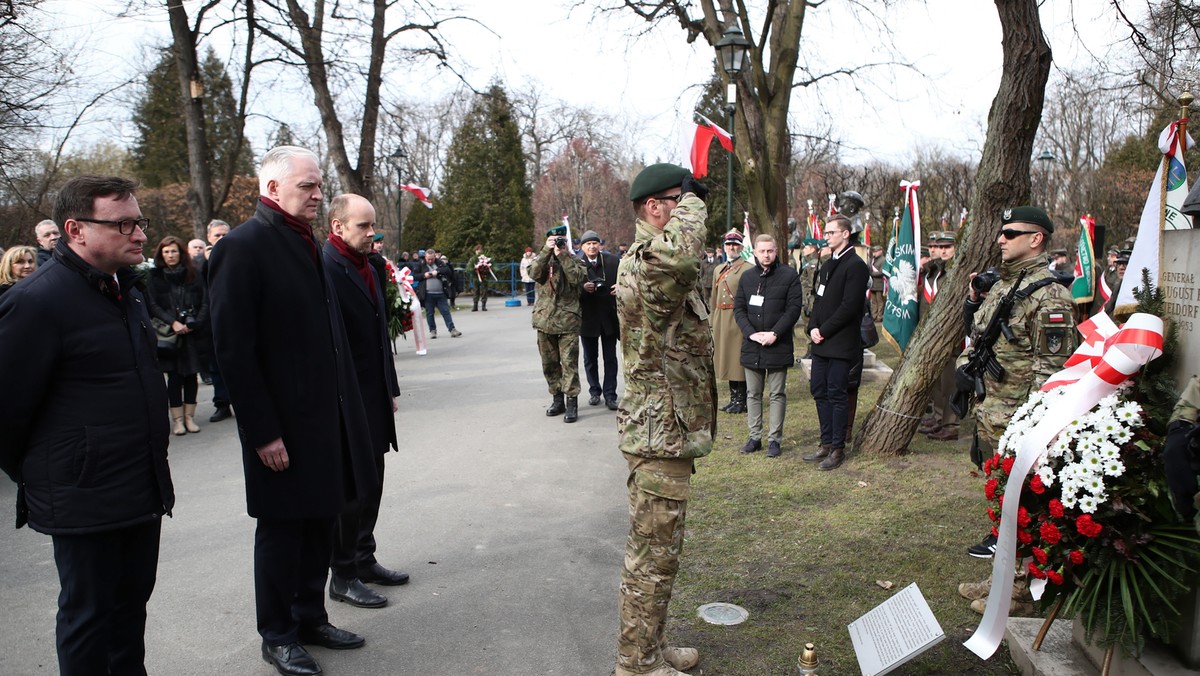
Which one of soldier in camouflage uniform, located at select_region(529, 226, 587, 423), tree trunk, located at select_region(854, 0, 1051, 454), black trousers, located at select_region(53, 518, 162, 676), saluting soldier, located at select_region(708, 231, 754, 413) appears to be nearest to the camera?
black trousers, located at select_region(53, 518, 162, 676)

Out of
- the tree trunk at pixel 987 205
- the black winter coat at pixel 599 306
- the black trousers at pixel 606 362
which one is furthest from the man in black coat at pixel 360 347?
the black trousers at pixel 606 362

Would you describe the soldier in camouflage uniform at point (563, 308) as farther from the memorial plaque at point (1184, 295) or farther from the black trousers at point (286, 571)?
the memorial plaque at point (1184, 295)

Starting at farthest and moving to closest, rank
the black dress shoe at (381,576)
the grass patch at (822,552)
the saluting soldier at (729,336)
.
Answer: the saluting soldier at (729,336), the black dress shoe at (381,576), the grass patch at (822,552)

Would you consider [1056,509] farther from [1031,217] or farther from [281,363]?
[281,363]

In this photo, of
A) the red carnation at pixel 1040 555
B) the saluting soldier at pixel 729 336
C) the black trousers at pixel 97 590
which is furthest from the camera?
the saluting soldier at pixel 729 336

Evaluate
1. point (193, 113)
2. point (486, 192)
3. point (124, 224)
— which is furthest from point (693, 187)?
point (486, 192)

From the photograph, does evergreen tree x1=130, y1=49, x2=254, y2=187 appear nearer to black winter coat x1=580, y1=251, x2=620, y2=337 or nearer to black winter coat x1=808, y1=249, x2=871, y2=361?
black winter coat x1=580, y1=251, x2=620, y2=337

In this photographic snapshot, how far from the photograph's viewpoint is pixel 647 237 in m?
3.22

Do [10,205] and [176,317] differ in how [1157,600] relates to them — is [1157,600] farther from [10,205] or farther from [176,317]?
[10,205]

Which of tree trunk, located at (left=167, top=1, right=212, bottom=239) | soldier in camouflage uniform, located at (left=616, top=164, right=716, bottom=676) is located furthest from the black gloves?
tree trunk, located at (left=167, top=1, right=212, bottom=239)

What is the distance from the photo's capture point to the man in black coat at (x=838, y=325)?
668cm

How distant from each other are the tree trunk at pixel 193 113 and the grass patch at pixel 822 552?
13.0 metres

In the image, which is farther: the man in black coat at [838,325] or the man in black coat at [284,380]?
the man in black coat at [838,325]

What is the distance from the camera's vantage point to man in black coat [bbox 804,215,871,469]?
21.9 ft
